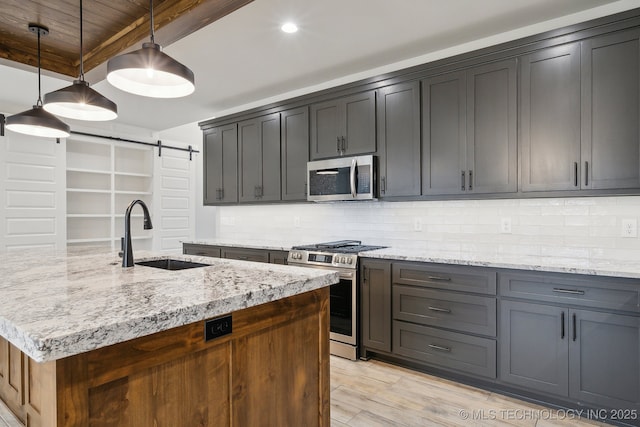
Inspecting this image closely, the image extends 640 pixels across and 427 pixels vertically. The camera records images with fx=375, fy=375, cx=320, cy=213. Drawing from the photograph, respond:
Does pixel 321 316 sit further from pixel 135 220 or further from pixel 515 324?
pixel 135 220

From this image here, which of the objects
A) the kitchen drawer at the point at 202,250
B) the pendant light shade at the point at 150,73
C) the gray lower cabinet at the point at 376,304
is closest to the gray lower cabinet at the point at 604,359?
the gray lower cabinet at the point at 376,304

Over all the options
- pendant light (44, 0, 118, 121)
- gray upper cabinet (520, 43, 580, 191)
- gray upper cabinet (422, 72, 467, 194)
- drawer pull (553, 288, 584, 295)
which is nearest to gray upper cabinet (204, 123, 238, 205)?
pendant light (44, 0, 118, 121)

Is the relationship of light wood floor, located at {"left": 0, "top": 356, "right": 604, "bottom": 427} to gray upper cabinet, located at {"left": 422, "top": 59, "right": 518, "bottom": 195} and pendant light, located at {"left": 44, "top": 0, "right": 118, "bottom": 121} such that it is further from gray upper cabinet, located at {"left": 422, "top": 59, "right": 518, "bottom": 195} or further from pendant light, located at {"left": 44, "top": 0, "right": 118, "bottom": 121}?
pendant light, located at {"left": 44, "top": 0, "right": 118, "bottom": 121}

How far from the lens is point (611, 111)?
235cm

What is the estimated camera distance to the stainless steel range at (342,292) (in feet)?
10.1

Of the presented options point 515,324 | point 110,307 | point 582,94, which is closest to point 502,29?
point 582,94

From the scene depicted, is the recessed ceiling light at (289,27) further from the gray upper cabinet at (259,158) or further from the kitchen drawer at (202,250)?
the kitchen drawer at (202,250)

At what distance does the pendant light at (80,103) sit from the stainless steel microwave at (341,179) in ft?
6.08

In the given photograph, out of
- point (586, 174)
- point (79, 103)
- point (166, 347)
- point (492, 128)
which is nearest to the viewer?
point (166, 347)

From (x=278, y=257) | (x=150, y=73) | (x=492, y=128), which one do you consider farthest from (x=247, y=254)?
(x=492, y=128)

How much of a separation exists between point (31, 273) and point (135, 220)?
4.69 m

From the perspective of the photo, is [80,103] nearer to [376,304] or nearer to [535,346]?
[376,304]

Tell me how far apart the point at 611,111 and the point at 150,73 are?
269 cm

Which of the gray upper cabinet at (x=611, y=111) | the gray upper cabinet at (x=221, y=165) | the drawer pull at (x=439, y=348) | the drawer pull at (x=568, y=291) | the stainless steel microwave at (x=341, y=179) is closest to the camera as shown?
the drawer pull at (x=568, y=291)
